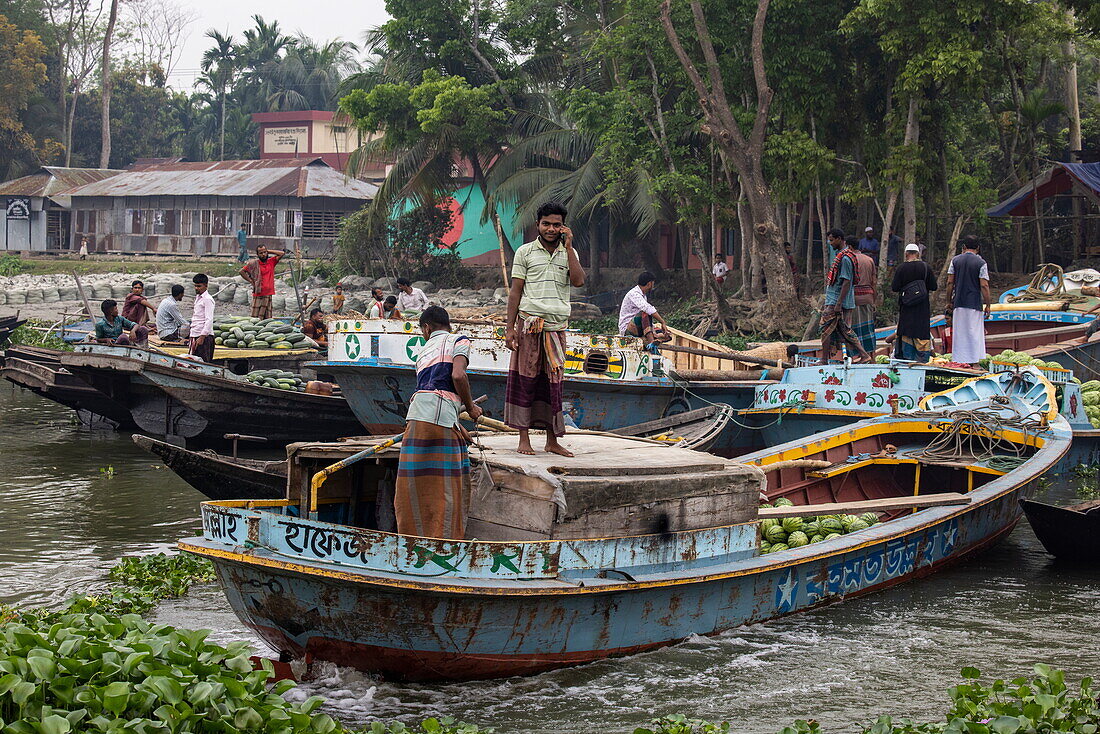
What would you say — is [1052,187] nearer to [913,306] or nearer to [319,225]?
[913,306]

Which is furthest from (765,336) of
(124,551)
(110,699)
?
(110,699)

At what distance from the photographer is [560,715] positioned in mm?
5602

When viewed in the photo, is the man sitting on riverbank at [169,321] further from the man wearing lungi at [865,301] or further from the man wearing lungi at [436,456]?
the man wearing lungi at [436,456]

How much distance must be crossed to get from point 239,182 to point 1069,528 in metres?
32.9

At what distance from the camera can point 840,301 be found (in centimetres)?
1184

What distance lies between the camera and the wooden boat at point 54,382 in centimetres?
1395

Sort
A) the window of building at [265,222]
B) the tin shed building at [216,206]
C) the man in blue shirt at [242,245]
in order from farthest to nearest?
1. the window of building at [265,222]
2. the tin shed building at [216,206]
3. the man in blue shirt at [242,245]

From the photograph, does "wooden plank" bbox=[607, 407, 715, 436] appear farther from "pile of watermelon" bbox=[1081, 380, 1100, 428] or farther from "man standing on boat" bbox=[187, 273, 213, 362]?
"man standing on boat" bbox=[187, 273, 213, 362]

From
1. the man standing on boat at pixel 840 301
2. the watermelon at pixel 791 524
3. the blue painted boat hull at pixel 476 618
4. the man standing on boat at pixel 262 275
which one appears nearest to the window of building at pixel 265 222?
the man standing on boat at pixel 262 275

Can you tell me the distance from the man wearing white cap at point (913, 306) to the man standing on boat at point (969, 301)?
0.26 m

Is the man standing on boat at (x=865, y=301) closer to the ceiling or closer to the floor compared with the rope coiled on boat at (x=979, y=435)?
closer to the ceiling

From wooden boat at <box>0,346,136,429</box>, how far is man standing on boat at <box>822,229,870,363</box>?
815 cm

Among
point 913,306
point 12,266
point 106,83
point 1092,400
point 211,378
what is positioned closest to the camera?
point 1092,400

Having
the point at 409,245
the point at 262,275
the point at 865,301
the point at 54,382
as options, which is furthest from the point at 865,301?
the point at 409,245
